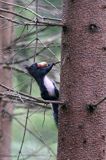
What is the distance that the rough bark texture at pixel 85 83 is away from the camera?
9.63 ft

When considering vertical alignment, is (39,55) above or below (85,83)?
above

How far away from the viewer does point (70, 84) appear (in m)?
2.98

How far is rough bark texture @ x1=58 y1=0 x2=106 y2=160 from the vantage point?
2.94 metres

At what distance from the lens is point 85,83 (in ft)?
9.67

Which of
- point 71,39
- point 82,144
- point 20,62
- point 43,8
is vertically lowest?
point 82,144

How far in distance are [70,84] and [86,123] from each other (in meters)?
0.21

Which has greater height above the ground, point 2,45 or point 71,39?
point 2,45

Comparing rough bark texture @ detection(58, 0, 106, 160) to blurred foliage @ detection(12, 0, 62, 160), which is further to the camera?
blurred foliage @ detection(12, 0, 62, 160)

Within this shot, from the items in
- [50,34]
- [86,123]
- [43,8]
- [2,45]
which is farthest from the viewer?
[50,34]

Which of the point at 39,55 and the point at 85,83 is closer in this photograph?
the point at 85,83

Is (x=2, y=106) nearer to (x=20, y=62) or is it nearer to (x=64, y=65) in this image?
(x=20, y=62)

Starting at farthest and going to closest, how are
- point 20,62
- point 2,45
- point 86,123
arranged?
point 2,45 < point 20,62 < point 86,123

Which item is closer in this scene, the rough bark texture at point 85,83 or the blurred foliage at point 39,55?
the rough bark texture at point 85,83

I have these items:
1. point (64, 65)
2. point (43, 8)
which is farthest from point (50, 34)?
point (64, 65)
